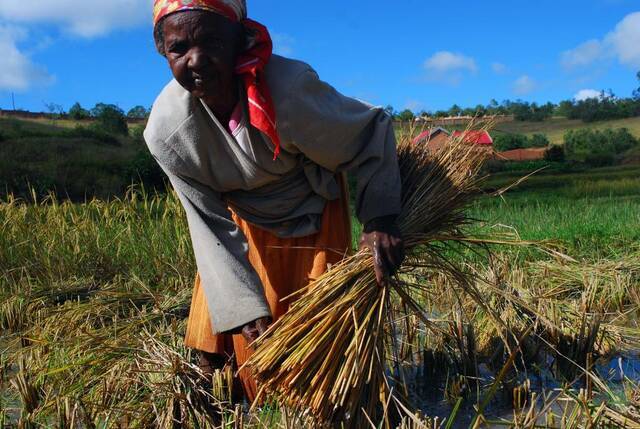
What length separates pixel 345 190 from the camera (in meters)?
2.89

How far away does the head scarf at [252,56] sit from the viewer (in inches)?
93.9

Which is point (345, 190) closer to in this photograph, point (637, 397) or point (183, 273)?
point (637, 397)

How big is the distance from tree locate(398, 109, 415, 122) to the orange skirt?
600 mm

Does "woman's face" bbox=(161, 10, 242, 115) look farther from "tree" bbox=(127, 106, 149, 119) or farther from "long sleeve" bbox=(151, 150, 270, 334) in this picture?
"tree" bbox=(127, 106, 149, 119)

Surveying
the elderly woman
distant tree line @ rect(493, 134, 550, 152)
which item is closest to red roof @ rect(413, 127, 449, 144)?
the elderly woman

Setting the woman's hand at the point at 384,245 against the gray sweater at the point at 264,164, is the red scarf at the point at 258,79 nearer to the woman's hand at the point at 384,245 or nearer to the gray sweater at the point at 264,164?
the gray sweater at the point at 264,164

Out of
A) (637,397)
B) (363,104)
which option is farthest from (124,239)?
(637,397)

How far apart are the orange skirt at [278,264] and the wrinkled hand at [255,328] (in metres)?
0.20

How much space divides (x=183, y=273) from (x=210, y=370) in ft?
6.76

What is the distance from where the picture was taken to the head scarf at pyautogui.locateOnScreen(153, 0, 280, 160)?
238cm

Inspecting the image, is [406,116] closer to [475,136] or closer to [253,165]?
[475,136]

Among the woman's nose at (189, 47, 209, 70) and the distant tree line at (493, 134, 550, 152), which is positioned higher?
the woman's nose at (189, 47, 209, 70)

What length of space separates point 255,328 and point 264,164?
565 millimetres

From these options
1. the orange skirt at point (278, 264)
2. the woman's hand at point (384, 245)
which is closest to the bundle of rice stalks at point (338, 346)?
the woman's hand at point (384, 245)
